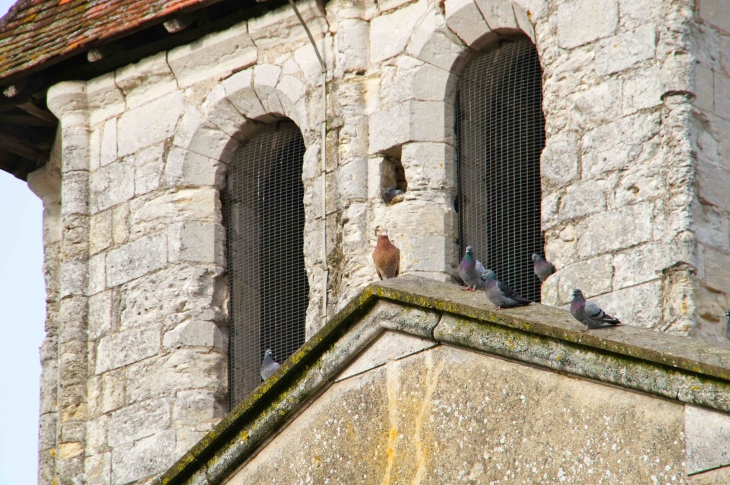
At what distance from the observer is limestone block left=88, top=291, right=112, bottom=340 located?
10.9 meters

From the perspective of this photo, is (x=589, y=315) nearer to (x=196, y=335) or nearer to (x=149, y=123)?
(x=196, y=335)

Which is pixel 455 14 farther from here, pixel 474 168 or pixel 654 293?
pixel 654 293

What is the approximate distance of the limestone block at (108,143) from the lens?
11.3 m

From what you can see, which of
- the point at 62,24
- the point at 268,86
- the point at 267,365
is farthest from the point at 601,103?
the point at 62,24

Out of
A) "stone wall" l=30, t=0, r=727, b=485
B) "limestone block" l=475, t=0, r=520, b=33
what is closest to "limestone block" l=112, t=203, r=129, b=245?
"stone wall" l=30, t=0, r=727, b=485

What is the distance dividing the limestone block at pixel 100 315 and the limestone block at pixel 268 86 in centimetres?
180

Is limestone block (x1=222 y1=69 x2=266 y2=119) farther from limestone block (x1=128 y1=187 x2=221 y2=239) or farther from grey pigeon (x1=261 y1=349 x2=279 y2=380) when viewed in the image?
grey pigeon (x1=261 y1=349 x2=279 y2=380)

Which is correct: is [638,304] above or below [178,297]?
below

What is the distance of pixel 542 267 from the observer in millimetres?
8625

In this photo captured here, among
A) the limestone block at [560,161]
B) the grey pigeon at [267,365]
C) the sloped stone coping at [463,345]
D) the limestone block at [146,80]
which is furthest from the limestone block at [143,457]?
the sloped stone coping at [463,345]

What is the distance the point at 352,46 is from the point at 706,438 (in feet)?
20.3

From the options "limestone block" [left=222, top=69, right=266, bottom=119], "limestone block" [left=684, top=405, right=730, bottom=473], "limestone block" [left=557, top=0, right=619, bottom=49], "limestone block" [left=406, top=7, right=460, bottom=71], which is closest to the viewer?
"limestone block" [left=684, top=405, right=730, bottom=473]

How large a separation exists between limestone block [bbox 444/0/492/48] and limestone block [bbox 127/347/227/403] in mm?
2769

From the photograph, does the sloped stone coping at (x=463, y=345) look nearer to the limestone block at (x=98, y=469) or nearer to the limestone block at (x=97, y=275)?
the limestone block at (x=98, y=469)
